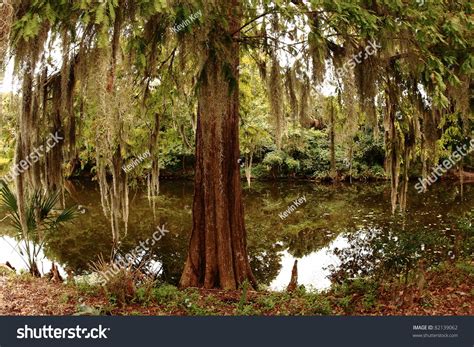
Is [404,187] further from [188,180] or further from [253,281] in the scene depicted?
[188,180]

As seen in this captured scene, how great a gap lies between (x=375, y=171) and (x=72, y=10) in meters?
23.1

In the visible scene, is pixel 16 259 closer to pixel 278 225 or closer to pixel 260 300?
pixel 260 300

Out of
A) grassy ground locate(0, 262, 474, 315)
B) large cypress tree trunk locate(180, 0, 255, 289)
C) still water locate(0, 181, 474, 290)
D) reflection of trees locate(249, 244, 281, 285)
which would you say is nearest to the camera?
grassy ground locate(0, 262, 474, 315)

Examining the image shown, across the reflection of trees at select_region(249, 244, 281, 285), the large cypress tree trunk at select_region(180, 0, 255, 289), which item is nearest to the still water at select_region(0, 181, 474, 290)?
the reflection of trees at select_region(249, 244, 281, 285)

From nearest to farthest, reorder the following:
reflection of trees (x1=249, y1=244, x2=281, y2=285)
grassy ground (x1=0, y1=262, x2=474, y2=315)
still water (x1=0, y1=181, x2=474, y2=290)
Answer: grassy ground (x1=0, y1=262, x2=474, y2=315) → reflection of trees (x1=249, y1=244, x2=281, y2=285) → still water (x1=0, y1=181, x2=474, y2=290)

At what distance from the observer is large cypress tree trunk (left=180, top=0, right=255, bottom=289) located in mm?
7039

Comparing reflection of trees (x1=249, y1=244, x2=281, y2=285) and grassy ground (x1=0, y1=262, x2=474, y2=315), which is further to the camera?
reflection of trees (x1=249, y1=244, x2=281, y2=285)

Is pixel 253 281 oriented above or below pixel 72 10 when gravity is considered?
below

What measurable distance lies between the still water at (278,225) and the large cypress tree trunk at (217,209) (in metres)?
1.80

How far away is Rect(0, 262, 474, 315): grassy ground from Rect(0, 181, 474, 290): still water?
1.80 metres

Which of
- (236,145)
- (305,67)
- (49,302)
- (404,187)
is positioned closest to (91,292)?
(49,302)

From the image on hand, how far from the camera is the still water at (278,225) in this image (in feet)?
36.0

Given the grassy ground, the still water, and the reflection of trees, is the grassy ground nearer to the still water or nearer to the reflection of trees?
the still water

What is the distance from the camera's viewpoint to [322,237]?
13.5 m
